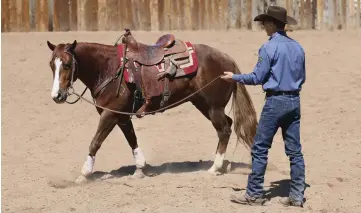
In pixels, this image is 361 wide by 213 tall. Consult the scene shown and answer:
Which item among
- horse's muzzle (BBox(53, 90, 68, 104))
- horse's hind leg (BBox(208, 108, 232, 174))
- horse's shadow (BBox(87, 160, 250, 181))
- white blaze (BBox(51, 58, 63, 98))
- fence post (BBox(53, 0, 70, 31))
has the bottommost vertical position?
horse's shadow (BBox(87, 160, 250, 181))

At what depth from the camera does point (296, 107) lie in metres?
7.00

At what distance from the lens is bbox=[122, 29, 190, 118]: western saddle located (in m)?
8.48

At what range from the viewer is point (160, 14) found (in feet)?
46.8

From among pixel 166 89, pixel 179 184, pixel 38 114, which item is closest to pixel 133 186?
pixel 179 184

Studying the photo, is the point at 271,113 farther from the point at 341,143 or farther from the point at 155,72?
the point at 341,143

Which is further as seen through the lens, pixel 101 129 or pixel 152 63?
pixel 152 63

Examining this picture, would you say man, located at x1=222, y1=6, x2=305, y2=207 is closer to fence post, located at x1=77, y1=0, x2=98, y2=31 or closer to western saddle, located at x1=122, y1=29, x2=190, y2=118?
western saddle, located at x1=122, y1=29, x2=190, y2=118

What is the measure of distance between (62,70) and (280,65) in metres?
2.56

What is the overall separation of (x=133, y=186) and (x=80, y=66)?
1528 millimetres

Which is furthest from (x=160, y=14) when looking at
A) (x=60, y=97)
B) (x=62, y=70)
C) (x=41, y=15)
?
(x=60, y=97)

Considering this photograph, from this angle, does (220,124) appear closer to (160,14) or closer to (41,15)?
(160,14)

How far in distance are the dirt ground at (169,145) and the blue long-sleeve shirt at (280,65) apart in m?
1.21

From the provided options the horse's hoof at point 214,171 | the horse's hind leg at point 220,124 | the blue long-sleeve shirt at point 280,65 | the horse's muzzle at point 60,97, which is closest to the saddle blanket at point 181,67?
the horse's hind leg at point 220,124

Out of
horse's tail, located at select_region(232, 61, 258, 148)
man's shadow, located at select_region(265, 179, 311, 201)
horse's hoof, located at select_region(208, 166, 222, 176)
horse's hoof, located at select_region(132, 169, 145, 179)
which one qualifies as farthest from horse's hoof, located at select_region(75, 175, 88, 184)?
man's shadow, located at select_region(265, 179, 311, 201)
